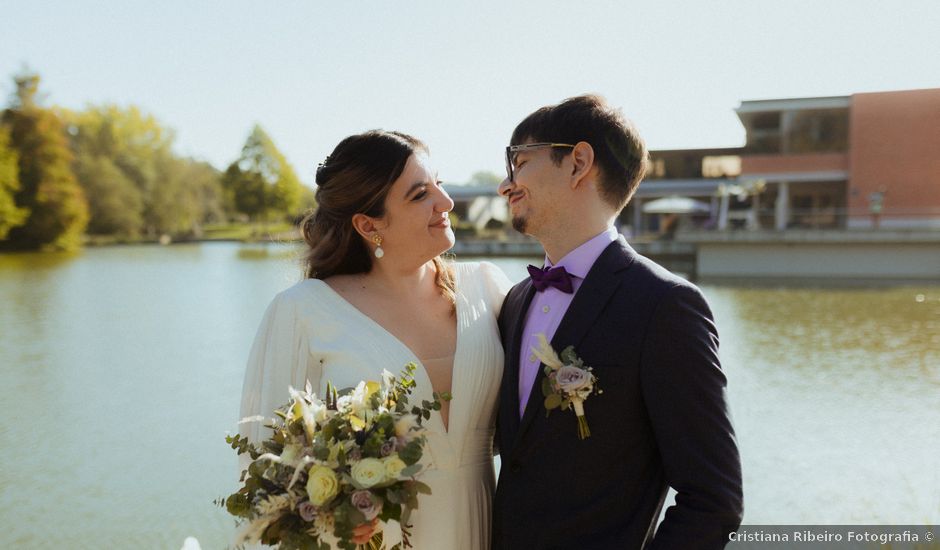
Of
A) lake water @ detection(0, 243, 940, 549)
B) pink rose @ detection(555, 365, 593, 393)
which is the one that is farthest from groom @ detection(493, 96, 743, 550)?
lake water @ detection(0, 243, 940, 549)

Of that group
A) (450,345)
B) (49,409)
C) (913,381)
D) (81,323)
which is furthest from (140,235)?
(450,345)

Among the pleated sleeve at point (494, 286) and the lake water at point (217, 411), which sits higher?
the pleated sleeve at point (494, 286)

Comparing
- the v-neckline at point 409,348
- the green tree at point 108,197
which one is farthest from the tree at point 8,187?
the v-neckline at point 409,348

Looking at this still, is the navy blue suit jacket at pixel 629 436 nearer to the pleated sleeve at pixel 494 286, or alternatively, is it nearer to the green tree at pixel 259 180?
the pleated sleeve at pixel 494 286

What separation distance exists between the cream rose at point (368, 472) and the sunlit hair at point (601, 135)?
41.3 inches

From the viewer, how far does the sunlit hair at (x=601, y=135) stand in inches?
87.7

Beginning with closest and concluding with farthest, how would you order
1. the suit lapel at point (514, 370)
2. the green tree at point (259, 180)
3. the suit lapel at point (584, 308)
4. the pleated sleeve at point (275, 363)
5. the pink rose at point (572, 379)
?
the pink rose at point (572, 379) < the suit lapel at point (584, 308) < the suit lapel at point (514, 370) < the pleated sleeve at point (275, 363) < the green tree at point (259, 180)

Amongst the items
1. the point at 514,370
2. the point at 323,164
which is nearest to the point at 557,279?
the point at 514,370

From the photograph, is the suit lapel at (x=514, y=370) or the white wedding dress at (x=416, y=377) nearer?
the suit lapel at (x=514, y=370)

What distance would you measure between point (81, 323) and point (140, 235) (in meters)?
39.9

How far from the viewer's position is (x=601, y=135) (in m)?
Result: 2.22

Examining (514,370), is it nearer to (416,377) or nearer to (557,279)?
(557,279)

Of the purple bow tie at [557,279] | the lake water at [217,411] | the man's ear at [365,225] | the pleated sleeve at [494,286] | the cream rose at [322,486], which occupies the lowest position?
the lake water at [217,411]

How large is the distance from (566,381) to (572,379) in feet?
0.06
